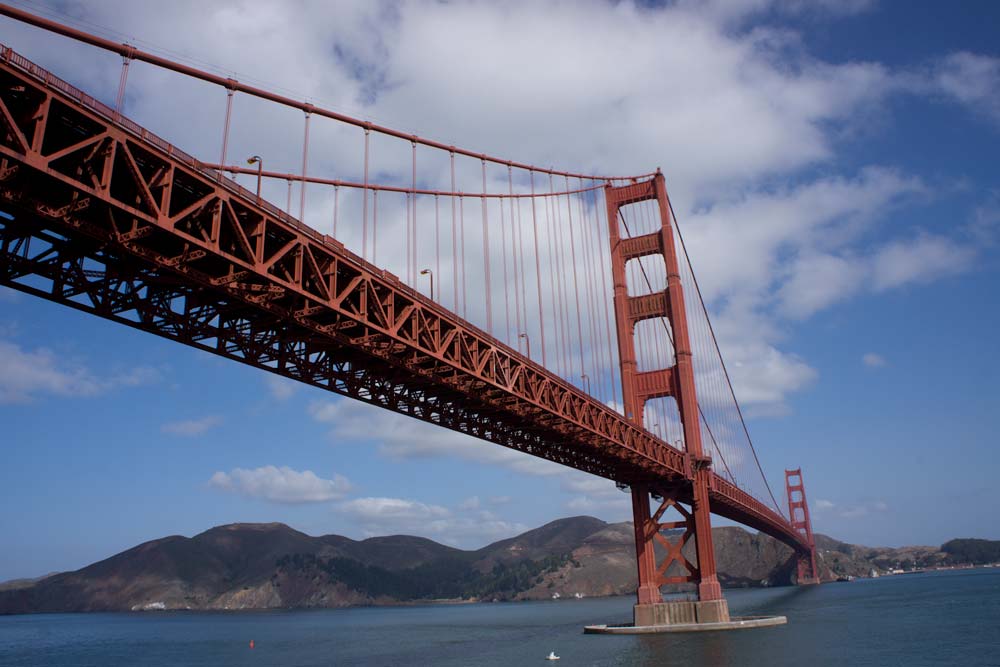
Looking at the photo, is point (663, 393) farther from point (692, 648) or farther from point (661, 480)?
point (692, 648)

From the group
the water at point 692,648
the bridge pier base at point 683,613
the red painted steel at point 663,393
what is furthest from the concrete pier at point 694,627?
the red painted steel at point 663,393

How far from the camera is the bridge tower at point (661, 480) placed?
151ft

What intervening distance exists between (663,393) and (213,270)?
35.0 metres

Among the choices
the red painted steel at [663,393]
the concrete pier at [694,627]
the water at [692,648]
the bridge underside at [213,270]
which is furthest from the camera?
the red painted steel at [663,393]

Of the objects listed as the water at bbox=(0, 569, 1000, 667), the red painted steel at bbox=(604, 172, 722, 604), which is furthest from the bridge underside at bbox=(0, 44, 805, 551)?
the red painted steel at bbox=(604, 172, 722, 604)

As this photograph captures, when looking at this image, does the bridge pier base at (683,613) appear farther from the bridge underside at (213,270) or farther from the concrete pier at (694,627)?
the bridge underside at (213,270)

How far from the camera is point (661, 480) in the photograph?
48.2m

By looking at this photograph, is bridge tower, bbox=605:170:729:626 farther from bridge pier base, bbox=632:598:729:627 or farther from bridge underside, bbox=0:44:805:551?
bridge underside, bbox=0:44:805:551

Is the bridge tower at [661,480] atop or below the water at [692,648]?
atop

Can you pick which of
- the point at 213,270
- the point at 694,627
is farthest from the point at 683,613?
the point at 213,270

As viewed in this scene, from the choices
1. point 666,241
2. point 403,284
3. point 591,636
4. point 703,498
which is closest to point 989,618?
point 703,498

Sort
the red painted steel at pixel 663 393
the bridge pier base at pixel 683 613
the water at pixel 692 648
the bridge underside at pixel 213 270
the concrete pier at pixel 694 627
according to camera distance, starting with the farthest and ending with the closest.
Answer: the red painted steel at pixel 663 393 < the bridge pier base at pixel 683 613 < the concrete pier at pixel 694 627 < the water at pixel 692 648 < the bridge underside at pixel 213 270

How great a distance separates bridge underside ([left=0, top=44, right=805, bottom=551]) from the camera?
1488 cm

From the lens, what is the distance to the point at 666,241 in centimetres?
5197
